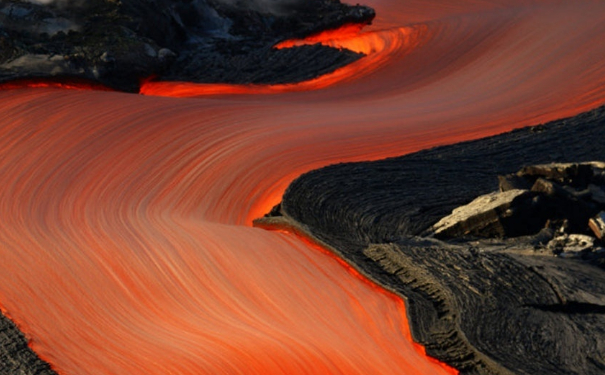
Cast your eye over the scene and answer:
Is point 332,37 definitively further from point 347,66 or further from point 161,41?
point 161,41

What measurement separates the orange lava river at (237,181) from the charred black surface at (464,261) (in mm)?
271

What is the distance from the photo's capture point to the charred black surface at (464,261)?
22.1 ft

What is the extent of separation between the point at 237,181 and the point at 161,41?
15.7 feet

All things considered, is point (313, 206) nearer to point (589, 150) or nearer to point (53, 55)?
point (589, 150)

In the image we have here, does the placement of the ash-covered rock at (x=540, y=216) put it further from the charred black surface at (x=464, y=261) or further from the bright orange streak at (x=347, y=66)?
the bright orange streak at (x=347, y=66)

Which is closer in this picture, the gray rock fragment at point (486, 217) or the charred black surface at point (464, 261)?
the charred black surface at point (464, 261)

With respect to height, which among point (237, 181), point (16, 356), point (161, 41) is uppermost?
point (161, 41)

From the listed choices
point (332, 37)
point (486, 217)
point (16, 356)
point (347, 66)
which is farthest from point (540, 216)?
point (332, 37)

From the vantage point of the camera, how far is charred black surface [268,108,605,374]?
6738 millimetres

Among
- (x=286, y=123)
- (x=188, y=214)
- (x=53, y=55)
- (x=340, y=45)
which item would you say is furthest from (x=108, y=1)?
(x=188, y=214)

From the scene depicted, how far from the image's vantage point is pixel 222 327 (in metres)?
7.34

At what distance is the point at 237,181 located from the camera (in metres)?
10.2

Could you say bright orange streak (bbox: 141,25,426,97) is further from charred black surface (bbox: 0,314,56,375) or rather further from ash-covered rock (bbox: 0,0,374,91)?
charred black surface (bbox: 0,314,56,375)

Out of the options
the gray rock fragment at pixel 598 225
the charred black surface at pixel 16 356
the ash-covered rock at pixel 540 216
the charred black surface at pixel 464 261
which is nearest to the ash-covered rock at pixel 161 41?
the charred black surface at pixel 464 261
